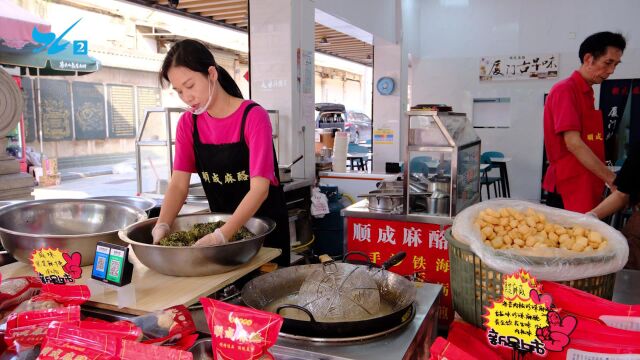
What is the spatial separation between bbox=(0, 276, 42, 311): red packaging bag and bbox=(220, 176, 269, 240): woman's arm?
0.53 meters

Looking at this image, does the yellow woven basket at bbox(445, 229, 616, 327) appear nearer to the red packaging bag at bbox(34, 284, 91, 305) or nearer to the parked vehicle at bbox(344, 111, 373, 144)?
the red packaging bag at bbox(34, 284, 91, 305)

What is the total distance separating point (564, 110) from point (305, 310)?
2.29 meters

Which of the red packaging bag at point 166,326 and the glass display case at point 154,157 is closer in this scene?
the red packaging bag at point 166,326

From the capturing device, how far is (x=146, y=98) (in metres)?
14.7

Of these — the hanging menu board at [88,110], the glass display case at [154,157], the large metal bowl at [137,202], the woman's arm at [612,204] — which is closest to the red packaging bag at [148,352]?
the large metal bowl at [137,202]

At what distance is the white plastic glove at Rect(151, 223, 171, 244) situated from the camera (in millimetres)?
1549

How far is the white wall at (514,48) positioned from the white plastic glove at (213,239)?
708 cm

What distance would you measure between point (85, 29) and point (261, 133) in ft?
38.5

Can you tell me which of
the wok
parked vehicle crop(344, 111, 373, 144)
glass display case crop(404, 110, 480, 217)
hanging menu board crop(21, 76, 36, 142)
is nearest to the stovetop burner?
the wok

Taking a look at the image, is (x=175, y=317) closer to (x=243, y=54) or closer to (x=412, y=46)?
(x=412, y=46)

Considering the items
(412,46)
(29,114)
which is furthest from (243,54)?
(412,46)

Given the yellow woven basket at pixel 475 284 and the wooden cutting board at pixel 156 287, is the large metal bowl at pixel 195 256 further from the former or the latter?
the yellow woven basket at pixel 475 284

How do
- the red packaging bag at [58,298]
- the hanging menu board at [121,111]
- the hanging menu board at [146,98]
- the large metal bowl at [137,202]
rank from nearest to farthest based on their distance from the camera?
the red packaging bag at [58,298], the large metal bowl at [137,202], the hanging menu board at [121,111], the hanging menu board at [146,98]

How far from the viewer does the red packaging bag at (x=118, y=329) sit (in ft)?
3.54
